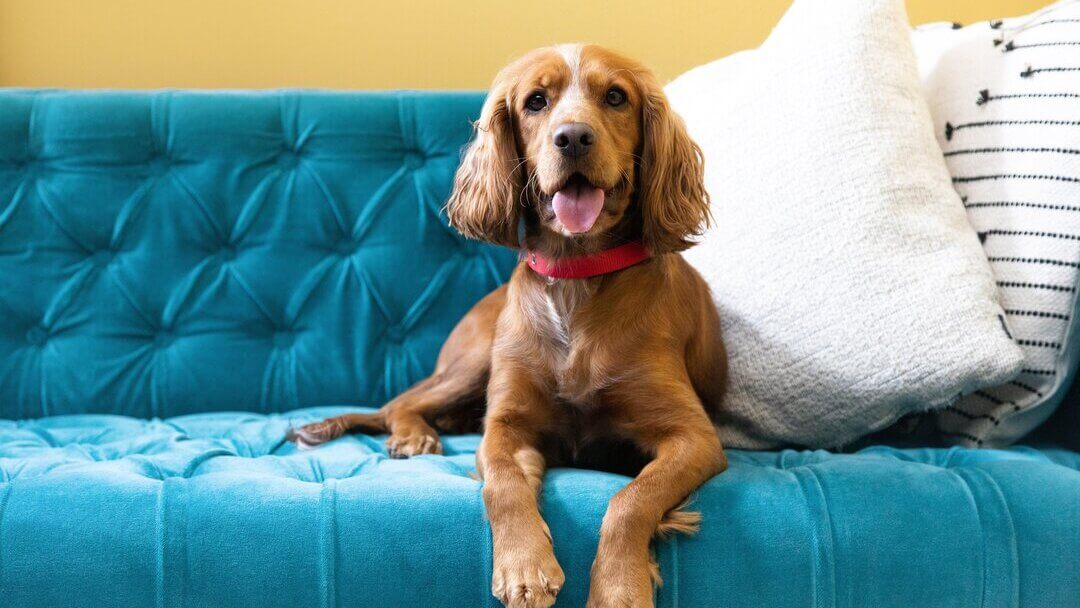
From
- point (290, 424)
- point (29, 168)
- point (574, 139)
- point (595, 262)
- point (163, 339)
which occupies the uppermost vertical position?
point (574, 139)

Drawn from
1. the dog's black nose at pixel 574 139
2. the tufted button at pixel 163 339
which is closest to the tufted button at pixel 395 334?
the tufted button at pixel 163 339

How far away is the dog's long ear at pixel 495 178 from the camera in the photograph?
1.59 m

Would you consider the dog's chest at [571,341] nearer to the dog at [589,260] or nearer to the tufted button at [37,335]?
the dog at [589,260]

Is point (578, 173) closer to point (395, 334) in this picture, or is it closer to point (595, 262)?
point (595, 262)

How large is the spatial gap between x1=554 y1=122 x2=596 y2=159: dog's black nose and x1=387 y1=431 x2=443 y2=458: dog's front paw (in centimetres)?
63

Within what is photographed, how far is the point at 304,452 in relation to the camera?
174 cm

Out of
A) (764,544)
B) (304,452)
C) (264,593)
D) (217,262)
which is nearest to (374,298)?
(217,262)

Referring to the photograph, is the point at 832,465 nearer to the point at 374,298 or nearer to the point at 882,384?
the point at 882,384

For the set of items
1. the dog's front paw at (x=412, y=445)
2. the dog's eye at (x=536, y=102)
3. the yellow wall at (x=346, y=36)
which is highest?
the yellow wall at (x=346, y=36)

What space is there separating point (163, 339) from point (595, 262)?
3.92 feet

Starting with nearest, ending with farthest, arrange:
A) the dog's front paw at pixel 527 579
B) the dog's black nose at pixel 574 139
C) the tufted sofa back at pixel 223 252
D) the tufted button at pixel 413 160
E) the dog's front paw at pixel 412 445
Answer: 1. the dog's front paw at pixel 527 579
2. the dog's black nose at pixel 574 139
3. the dog's front paw at pixel 412 445
4. the tufted sofa back at pixel 223 252
5. the tufted button at pixel 413 160

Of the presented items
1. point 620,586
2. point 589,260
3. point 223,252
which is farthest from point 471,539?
point 223,252

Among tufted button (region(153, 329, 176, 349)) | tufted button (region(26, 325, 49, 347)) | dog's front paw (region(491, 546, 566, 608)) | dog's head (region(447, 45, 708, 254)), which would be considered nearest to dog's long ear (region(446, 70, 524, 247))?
dog's head (region(447, 45, 708, 254))

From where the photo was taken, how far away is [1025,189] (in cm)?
166
